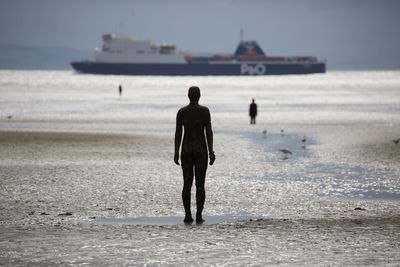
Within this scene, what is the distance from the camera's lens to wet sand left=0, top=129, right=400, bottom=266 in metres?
8.90

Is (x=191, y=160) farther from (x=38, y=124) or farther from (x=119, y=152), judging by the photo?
(x=38, y=124)

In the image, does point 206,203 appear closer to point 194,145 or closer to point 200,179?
point 200,179

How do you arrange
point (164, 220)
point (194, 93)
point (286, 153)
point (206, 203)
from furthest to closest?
1. point (286, 153)
2. point (206, 203)
3. point (164, 220)
4. point (194, 93)

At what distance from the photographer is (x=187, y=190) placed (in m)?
11.6

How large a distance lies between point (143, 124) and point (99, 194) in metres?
25.5

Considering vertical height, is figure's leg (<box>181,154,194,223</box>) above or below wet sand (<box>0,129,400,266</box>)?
above

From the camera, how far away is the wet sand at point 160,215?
8.90 meters

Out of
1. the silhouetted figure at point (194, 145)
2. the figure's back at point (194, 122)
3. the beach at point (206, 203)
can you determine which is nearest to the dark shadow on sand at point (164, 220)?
the beach at point (206, 203)

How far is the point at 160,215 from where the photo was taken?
493 inches

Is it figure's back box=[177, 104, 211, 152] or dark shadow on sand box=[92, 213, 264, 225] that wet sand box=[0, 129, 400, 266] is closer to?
dark shadow on sand box=[92, 213, 264, 225]

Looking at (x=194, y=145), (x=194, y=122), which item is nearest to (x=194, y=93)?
(x=194, y=122)

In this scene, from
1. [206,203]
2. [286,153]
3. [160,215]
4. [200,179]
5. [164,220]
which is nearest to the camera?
[200,179]

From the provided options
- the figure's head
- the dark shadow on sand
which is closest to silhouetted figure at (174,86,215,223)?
the figure's head

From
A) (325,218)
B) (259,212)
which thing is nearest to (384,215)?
(325,218)
